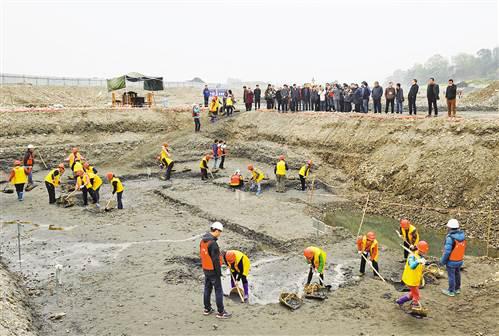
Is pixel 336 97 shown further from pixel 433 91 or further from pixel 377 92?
pixel 433 91

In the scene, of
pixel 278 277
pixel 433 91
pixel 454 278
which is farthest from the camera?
pixel 433 91

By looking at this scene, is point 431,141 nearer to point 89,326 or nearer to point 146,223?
point 146,223

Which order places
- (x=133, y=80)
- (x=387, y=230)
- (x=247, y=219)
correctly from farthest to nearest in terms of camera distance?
1. (x=133, y=80)
2. (x=387, y=230)
3. (x=247, y=219)

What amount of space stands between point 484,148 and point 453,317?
9454 mm

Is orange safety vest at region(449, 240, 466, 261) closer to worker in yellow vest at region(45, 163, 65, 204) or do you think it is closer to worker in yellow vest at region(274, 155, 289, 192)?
worker in yellow vest at region(274, 155, 289, 192)

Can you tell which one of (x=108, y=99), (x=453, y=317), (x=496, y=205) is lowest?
(x=453, y=317)

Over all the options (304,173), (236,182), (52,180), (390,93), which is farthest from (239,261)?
(390,93)

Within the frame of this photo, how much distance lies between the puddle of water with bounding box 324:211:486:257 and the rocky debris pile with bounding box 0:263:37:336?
10.1m

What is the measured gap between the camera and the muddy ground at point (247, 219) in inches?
380

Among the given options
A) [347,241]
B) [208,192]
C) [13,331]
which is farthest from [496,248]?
[13,331]

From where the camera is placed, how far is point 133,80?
33219mm

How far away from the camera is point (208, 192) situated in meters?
19.9

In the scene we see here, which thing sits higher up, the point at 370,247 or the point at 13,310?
the point at 370,247

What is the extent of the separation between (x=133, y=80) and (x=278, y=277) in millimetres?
24721
